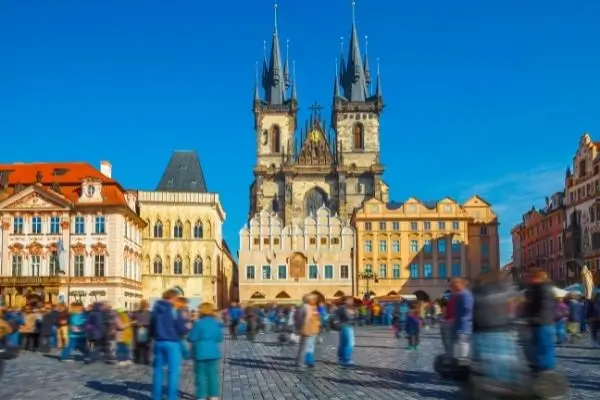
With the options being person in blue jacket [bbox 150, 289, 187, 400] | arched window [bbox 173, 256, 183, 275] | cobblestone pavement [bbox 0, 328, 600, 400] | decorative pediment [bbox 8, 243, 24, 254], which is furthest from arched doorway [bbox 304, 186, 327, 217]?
person in blue jacket [bbox 150, 289, 187, 400]

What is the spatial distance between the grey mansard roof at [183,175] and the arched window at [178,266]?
23.8 feet

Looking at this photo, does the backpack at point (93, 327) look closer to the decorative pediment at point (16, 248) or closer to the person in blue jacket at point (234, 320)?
the person in blue jacket at point (234, 320)

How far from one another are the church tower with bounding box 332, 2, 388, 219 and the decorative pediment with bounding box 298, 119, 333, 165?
1641 mm

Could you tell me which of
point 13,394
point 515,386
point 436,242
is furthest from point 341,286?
point 515,386

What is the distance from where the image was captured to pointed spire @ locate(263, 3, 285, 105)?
10638 cm

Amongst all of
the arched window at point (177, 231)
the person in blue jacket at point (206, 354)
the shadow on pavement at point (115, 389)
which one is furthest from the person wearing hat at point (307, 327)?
the arched window at point (177, 231)

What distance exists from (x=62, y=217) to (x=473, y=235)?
41479 millimetres

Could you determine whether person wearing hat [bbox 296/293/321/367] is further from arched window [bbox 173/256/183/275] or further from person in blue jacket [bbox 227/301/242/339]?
arched window [bbox 173/256/183/275]

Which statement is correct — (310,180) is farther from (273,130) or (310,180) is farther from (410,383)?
(410,383)

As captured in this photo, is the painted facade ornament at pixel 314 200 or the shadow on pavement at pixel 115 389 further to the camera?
the painted facade ornament at pixel 314 200

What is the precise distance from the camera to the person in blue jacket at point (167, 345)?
12.0 m

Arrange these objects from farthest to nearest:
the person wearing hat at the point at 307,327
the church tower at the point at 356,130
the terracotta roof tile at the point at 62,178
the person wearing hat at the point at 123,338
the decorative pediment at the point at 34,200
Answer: the church tower at the point at 356,130, the terracotta roof tile at the point at 62,178, the decorative pediment at the point at 34,200, the person wearing hat at the point at 123,338, the person wearing hat at the point at 307,327

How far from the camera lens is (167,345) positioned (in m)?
12.0

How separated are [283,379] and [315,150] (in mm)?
83821
